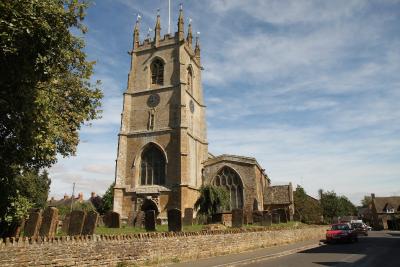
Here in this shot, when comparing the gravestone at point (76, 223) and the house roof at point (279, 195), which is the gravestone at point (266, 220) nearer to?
the house roof at point (279, 195)

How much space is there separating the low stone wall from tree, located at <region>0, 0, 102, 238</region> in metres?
4.39

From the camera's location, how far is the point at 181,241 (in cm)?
1291

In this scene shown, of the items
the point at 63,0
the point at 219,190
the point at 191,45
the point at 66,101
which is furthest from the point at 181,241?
the point at 191,45

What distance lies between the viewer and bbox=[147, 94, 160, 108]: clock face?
3550 centimetres

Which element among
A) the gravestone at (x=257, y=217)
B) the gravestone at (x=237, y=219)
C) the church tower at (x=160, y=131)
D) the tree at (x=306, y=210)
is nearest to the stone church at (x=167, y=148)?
the church tower at (x=160, y=131)

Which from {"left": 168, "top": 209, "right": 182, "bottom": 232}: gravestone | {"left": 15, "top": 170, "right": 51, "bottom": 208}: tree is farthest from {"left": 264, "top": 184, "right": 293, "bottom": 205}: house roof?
{"left": 15, "top": 170, "right": 51, "bottom": 208}: tree

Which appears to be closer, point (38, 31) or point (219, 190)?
point (38, 31)

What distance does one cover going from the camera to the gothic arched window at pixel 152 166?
33.2 meters

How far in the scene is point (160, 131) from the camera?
3403 centimetres

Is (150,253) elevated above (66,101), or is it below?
below

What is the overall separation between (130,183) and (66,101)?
1884 cm

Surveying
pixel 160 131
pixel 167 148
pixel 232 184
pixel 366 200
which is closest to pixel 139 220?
pixel 167 148

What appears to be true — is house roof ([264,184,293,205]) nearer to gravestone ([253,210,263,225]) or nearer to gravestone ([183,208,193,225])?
gravestone ([253,210,263,225])

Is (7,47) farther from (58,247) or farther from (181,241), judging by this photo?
(181,241)
